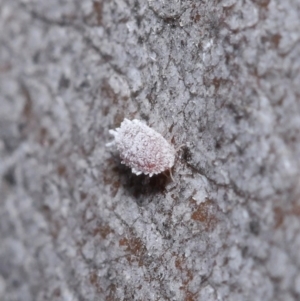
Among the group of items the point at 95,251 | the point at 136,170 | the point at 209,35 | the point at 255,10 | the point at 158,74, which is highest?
the point at 255,10

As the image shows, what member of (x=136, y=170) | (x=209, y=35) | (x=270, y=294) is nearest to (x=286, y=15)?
(x=209, y=35)

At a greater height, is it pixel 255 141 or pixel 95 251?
pixel 255 141

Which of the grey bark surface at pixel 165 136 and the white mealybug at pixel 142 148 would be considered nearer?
the grey bark surface at pixel 165 136

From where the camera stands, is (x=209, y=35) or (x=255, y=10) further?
(x=209, y=35)

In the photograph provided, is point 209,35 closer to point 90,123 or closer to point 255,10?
point 255,10

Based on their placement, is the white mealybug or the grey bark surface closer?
the grey bark surface
